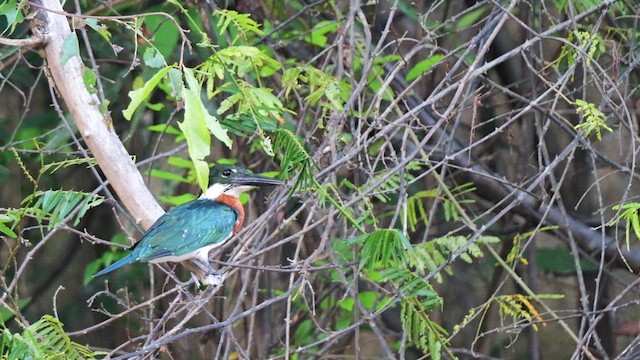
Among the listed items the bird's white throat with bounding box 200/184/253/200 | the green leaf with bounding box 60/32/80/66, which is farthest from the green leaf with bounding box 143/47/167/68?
the bird's white throat with bounding box 200/184/253/200

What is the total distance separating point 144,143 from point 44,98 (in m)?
0.65

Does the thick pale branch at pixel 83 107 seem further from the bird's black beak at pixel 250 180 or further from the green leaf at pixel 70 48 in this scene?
the bird's black beak at pixel 250 180

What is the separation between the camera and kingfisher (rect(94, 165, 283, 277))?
3.03 metres

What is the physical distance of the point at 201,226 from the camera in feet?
10.7

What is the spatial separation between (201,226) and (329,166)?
20.6 inches

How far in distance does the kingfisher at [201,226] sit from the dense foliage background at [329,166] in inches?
3.6

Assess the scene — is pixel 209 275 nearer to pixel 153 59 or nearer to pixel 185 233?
pixel 185 233

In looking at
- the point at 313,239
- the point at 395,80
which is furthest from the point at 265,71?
the point at 313,239

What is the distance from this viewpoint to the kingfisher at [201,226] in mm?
3033

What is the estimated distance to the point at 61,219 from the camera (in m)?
2.76

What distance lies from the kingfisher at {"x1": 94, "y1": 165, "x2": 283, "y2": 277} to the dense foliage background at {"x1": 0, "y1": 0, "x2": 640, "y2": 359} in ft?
0.30

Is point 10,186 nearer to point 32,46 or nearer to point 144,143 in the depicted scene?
point 144,143

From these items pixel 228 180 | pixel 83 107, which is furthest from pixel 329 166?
pixel 83 107

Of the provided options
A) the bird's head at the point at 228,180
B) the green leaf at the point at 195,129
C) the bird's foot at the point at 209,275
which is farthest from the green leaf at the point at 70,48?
the bird's head at the point at 228,180
